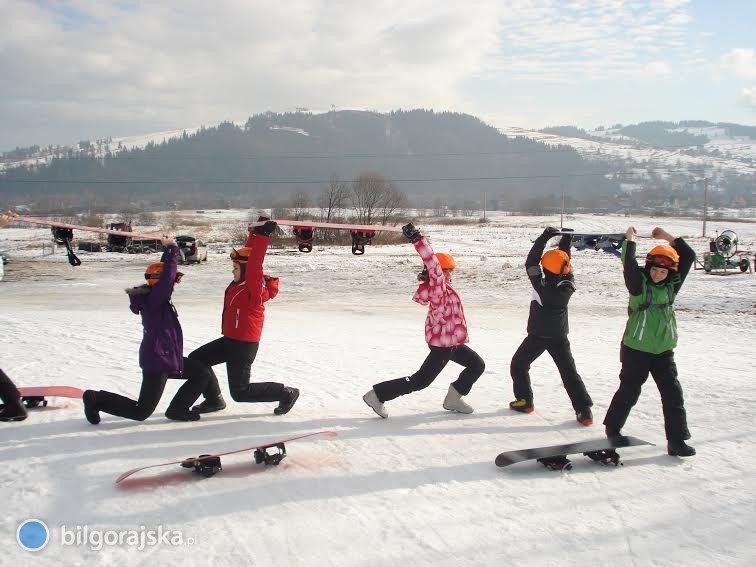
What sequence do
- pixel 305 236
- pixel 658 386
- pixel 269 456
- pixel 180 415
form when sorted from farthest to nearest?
pixel 305 236 → pixel 180 415 → pixel 658 386 → pixel 269 456

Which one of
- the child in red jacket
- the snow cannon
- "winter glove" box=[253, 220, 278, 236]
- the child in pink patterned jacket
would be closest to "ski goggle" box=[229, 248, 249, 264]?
the child in red jacket

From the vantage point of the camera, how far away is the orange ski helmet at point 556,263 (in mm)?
5555

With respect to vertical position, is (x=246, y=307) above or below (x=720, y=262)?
above

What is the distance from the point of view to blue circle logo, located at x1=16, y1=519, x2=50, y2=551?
3334 millimetres

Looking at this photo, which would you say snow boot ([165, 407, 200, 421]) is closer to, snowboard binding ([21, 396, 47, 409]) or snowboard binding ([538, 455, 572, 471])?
snowboard binding ([21, 396, 47, 409])

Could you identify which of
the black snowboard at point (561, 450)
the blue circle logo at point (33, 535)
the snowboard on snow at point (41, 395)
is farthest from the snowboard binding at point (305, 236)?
the blue circle logo at point (33, 535)

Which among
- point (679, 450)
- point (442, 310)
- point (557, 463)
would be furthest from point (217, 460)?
point (679, 450)

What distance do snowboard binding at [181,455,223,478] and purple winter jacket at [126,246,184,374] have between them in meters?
1.13

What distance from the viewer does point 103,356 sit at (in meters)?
8.27

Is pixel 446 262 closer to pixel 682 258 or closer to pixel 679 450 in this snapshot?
pixel 682 258

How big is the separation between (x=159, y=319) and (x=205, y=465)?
4.99ft

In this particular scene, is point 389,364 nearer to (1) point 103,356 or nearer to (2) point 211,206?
(1) point 103,356

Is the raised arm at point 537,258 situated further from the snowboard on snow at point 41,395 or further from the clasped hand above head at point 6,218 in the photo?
the clasped hand above head at point 6,218

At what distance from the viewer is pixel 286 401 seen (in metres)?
5.66
